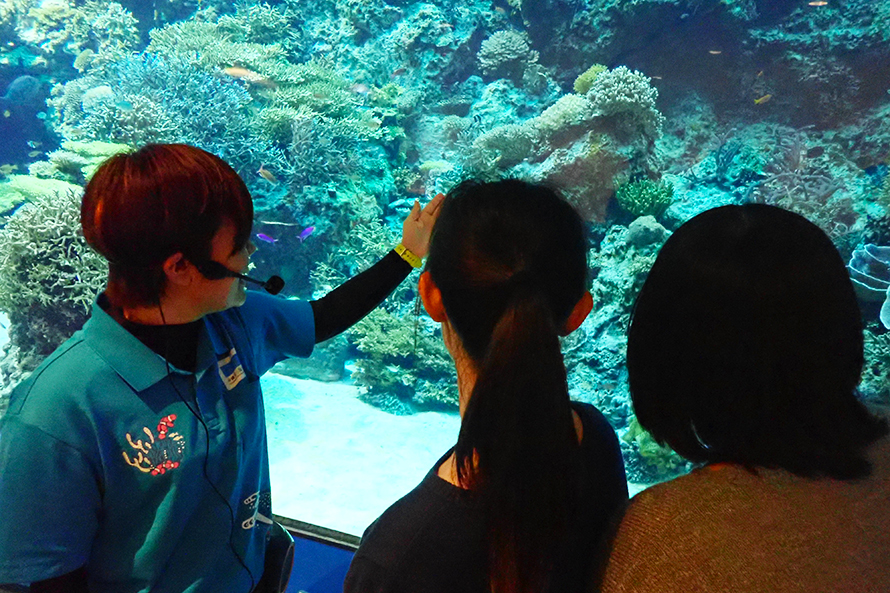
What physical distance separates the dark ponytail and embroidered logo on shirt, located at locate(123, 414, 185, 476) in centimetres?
71

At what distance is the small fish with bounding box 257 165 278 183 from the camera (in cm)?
566

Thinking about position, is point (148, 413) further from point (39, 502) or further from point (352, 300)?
point (352, 300)

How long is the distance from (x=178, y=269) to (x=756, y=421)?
1098mm

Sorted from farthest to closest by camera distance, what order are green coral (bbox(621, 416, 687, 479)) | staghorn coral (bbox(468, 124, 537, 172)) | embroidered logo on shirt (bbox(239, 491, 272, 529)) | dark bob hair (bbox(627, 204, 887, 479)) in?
staghorn coral (bbox(468, 124, 537, 172))
green coral (bbox(621, 416, 687, 479))
embroidered logo on shirt (bbox(239, 491, 272, 529))
dark bob hair (bbox(627, 204, 887, 479))

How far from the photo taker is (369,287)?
5.39 ft

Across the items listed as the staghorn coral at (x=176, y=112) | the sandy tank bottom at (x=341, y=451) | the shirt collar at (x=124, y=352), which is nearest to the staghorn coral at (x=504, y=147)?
the staghorn coral at (x=176, y=112)

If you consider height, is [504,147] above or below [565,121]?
below

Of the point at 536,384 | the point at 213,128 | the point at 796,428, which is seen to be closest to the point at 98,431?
the point at 536,384

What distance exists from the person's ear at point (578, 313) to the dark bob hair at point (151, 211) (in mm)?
757

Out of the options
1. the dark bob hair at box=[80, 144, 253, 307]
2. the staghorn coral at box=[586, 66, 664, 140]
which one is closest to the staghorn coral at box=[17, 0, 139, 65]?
the staghorn coral at box=[586, 66, 664, 140]

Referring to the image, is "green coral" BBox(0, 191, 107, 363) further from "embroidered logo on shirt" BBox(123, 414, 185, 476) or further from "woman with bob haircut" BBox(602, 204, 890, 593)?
"woman with bob haircut" BBox(602, 204, 890, 593)

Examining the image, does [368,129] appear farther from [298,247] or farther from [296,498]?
[296,498]

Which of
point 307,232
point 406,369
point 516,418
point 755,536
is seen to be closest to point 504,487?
point 516,418

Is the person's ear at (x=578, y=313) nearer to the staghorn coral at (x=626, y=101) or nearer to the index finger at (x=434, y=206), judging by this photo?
the index finger at (x=434, y=206)
